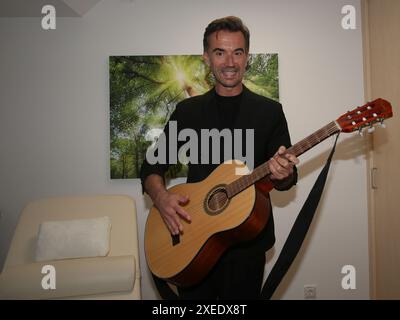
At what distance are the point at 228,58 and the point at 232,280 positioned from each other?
3.81 feet

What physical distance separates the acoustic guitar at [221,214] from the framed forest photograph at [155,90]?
83 cm

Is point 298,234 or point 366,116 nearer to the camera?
point 366,116

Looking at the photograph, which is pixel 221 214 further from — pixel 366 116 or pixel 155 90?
pixel 155 90

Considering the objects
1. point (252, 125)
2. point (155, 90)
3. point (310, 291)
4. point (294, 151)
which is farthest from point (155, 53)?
point (310, 291)

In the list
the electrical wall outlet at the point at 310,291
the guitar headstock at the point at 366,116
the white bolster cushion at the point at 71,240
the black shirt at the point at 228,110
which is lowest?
the electrical wall outlet at the point at 310,291

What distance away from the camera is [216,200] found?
1.45 metres

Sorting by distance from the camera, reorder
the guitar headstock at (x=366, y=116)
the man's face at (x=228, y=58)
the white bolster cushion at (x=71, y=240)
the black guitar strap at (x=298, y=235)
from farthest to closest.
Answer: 1. the white bolster cushion at (x=71, y=240)
2. the man's face at (x=228, y=58)
3. the black guitar strap at (x=298, y=235)
4. the guitar headstock at (x=366, y=116)

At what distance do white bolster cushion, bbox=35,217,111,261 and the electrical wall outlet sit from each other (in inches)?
60.9

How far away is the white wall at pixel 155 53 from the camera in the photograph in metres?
2.29

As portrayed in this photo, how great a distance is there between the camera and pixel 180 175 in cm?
228

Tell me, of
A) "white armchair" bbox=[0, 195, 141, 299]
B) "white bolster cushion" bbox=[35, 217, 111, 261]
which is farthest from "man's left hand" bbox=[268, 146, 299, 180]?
"white bolster cushion" bbox=[35, 217, 111, 261]

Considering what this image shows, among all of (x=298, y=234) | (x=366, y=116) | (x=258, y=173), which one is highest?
(x=366, y=116)

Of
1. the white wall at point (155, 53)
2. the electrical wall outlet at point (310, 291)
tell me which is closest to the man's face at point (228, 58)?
the white wall at point (155, 53)

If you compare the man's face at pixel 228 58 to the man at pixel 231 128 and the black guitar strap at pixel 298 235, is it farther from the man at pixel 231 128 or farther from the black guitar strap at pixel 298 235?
the black guitar strap at pixel 298 235
